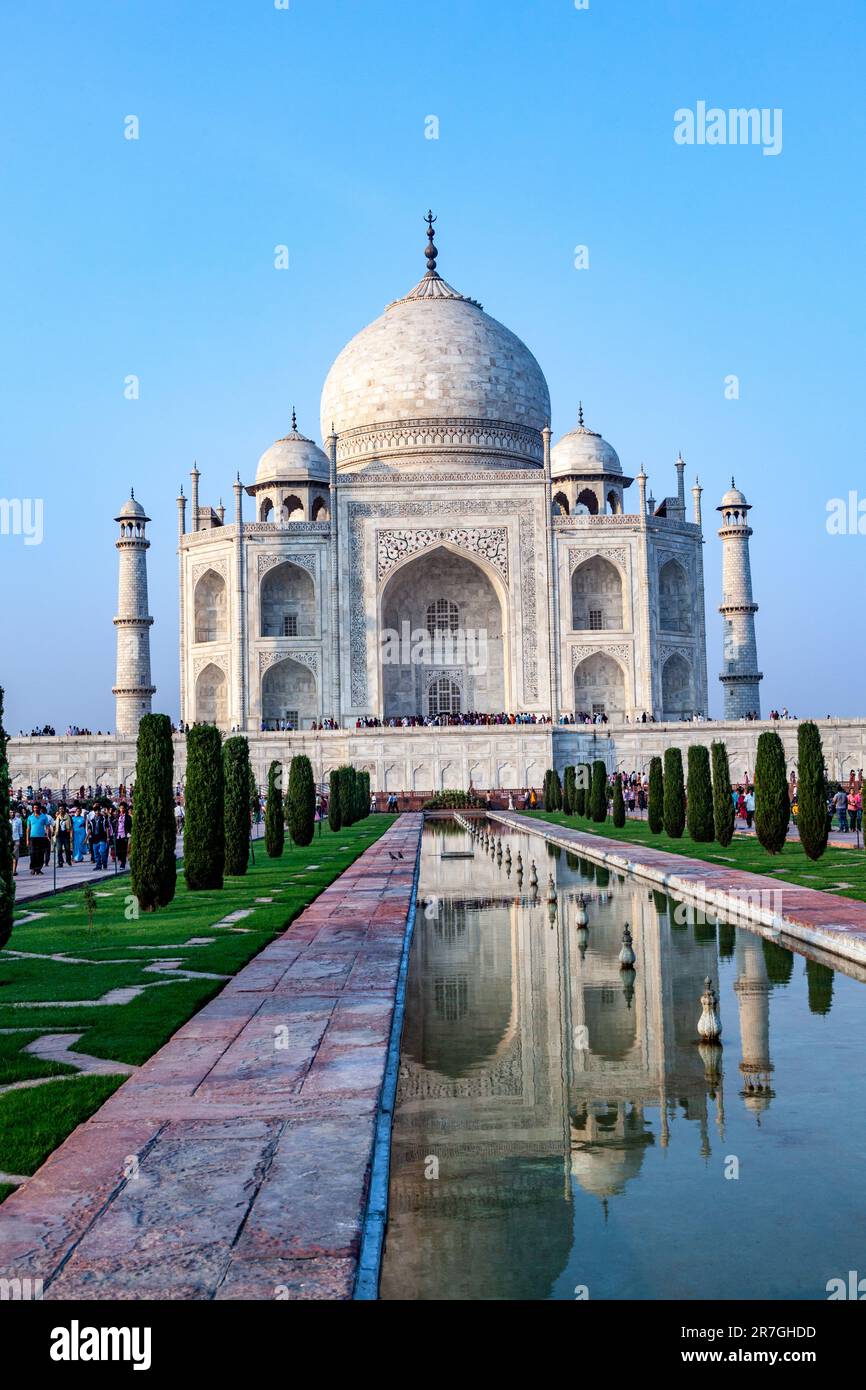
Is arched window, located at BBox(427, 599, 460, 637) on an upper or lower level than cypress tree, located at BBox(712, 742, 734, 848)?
upper

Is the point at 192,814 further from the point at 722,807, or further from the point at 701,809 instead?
the point at 701,809

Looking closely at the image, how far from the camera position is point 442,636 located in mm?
32469

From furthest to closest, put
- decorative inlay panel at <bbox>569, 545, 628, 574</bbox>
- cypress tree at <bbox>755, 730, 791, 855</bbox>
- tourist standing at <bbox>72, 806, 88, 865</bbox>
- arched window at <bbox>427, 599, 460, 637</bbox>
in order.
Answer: arched window at <bbox>427, 599, 460, 637</bbox> < decorative inlay panel at <bbox>569, 545, 628, 574</bbox> < tourist standing at <bbox>72, 806, 88, 865</bbox> < cypress tree at <bbox>755, 730, 791, 855</bbox>

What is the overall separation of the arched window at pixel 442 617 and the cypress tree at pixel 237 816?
66.8ft

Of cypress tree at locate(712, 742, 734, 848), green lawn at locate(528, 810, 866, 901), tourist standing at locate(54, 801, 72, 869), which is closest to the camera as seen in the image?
green lawn at locate(528, 810, 866, 901)

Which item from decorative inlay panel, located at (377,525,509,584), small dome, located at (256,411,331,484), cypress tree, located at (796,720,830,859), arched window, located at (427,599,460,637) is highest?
small dome, located at (256,411,331,484)

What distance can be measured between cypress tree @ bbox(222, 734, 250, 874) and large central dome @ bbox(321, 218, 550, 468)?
2141cm

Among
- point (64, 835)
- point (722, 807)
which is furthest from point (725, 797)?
point (64, 835)

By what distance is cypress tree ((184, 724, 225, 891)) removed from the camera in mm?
10328

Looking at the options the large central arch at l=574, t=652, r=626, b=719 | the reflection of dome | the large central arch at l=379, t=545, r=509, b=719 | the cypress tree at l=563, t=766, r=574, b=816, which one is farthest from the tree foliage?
the large central arch at l=379, t=545, r=509, b=719

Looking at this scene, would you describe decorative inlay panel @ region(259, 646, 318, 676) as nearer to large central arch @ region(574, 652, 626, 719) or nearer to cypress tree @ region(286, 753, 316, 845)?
large central arch @ region(574, 652, 626, 719)

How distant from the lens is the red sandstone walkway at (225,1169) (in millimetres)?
2410

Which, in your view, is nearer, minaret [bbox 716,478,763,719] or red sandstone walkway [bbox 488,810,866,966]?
red sandstone walkway [bbox 488,810,866,966]
